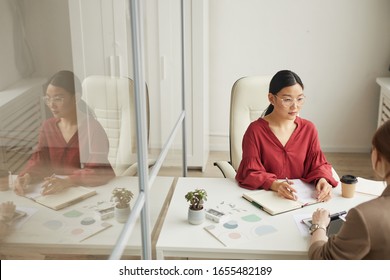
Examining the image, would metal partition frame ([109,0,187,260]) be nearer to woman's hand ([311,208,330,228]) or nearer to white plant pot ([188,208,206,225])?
white plant pot ([188,208,206,225])

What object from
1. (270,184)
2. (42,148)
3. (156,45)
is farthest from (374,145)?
(156,45)

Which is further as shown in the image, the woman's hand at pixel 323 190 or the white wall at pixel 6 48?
the woman's hand at pixel 323 190

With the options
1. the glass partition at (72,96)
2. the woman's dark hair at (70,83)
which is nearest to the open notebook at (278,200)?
the glass partition at (72,96)

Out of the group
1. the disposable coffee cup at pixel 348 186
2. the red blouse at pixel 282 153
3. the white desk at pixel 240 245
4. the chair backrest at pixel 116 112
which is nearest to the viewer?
the chair backrest at pixel 116 112

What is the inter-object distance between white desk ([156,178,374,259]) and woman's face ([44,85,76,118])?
0.95 meters

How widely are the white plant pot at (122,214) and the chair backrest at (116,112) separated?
14 centimetres

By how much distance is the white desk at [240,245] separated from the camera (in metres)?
1.94

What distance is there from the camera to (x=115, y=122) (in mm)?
1751

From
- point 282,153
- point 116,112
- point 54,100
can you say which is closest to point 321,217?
point 282,153

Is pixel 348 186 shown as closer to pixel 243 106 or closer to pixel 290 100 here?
pixel 290 100

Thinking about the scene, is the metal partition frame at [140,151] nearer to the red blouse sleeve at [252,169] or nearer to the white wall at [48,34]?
the red blouse sleeve at [252,169]

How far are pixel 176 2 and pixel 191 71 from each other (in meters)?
0.87

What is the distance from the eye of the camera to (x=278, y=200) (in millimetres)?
2311
